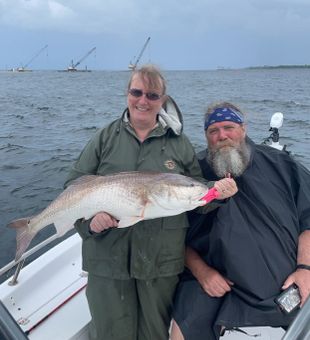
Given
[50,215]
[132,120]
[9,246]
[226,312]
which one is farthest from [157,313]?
[9,246]

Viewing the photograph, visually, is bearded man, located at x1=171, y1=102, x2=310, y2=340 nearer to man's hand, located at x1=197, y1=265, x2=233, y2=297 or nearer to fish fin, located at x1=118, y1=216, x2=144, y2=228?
man's hand, located at x1=197, y1=265, x2=233, y2=297

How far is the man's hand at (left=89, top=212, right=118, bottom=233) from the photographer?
3.00 metres

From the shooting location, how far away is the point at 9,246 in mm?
7199

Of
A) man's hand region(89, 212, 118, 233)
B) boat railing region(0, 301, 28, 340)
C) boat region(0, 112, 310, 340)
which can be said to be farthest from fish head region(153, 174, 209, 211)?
boat railing region(0, 301, 28, 340)

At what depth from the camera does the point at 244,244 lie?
3.24 meters

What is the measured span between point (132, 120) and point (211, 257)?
133cm

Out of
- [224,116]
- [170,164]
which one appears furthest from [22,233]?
[224,116]

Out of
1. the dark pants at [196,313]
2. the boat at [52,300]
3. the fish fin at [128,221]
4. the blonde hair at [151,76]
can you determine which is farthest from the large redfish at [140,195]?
the boat at [52,300]

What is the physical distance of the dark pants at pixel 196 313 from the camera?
3.20m

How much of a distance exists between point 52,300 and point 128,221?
1.75 m

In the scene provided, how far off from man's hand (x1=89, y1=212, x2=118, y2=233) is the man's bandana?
1.48m

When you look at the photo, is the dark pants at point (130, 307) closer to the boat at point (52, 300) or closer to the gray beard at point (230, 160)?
the boat at point (52, 300)

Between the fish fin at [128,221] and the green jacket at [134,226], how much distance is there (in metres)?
0.24

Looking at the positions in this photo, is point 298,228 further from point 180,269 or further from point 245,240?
point 180,269
